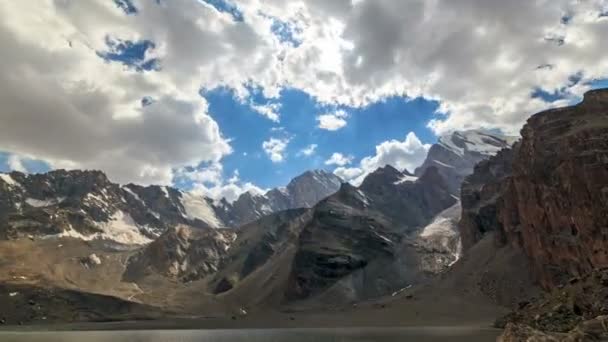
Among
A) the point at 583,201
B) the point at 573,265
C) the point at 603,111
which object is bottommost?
the point at 573,265

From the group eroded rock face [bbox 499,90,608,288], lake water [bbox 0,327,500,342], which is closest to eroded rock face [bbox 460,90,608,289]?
eroded rock face [bbox 499,90,608,288]

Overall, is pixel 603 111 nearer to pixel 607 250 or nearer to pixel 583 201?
pixel 583 201

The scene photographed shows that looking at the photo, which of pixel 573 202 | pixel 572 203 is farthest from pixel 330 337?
pixel 572 203

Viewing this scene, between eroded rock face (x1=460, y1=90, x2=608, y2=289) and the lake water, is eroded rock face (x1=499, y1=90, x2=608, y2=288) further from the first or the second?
the lake water

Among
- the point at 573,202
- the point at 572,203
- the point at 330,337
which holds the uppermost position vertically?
the point at 573,202

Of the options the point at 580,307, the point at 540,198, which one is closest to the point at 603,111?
the point at 540,198

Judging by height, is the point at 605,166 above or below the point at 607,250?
above

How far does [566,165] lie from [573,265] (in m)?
30.5

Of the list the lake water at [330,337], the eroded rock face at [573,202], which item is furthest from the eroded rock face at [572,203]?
the lake water at [330,337]

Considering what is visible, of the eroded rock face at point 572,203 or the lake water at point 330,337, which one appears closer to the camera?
the lake water at point 330,337

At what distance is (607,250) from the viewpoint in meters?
155

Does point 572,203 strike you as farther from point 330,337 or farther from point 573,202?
point 330,337

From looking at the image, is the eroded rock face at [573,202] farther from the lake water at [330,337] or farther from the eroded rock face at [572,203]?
the lake water at [330,337]

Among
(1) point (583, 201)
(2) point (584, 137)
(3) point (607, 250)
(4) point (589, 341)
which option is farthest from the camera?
(2) point (584, 137)
